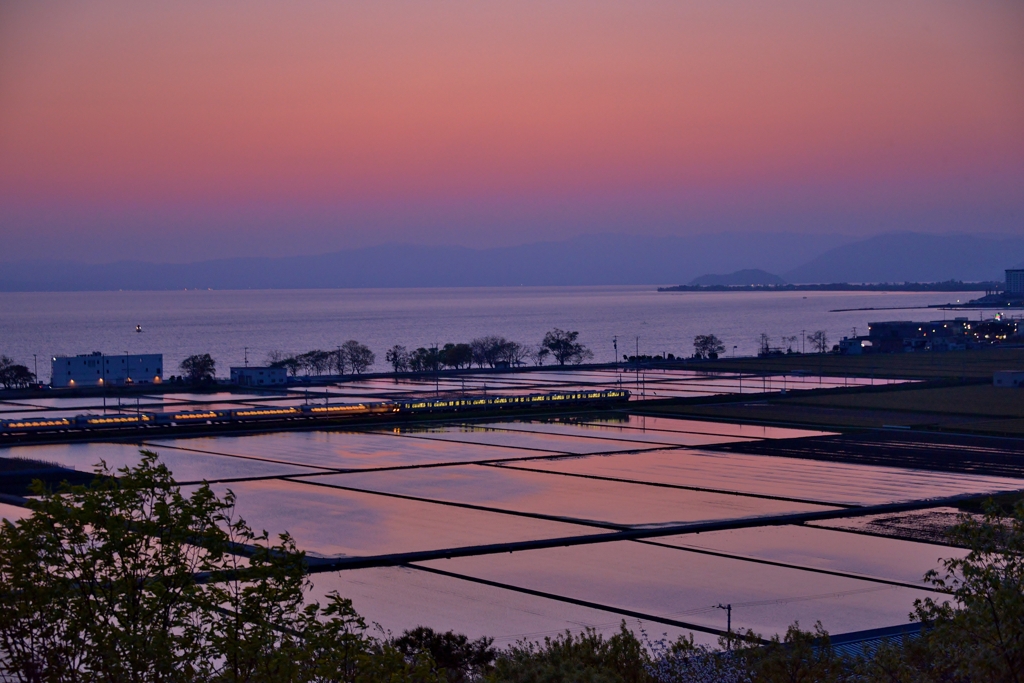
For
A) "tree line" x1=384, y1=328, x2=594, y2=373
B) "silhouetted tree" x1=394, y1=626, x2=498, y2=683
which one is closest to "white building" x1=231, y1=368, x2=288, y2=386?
"tree line" x1=384, y1=328, x2=594, y2=373

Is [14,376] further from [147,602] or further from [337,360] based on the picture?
[147,602]

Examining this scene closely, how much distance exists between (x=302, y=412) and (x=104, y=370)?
2039cm

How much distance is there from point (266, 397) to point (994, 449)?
30.2 m

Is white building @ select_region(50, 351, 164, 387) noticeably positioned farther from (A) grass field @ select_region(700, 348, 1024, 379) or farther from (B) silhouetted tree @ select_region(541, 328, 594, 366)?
(A) grass field @ select_region(700, 348, 1024, 379)

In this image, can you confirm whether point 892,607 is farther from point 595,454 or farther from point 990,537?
point 595,454

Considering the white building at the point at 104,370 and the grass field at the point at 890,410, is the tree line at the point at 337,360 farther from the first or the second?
the grass field at the point at 890,410

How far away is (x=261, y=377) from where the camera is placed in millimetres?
58312

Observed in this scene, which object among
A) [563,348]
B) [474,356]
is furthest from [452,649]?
[563,348]

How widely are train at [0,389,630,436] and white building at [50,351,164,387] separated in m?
15.7

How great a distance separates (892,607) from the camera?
49.2 feet

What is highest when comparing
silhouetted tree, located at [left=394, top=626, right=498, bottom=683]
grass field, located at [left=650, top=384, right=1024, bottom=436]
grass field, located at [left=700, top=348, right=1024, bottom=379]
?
grass field, located at [left=700, top=348, right=1024, bottom=379]

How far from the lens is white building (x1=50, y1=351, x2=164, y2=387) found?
57031 millimetres

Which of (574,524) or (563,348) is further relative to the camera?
(563,348)

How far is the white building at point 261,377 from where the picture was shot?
58156 millimetres
